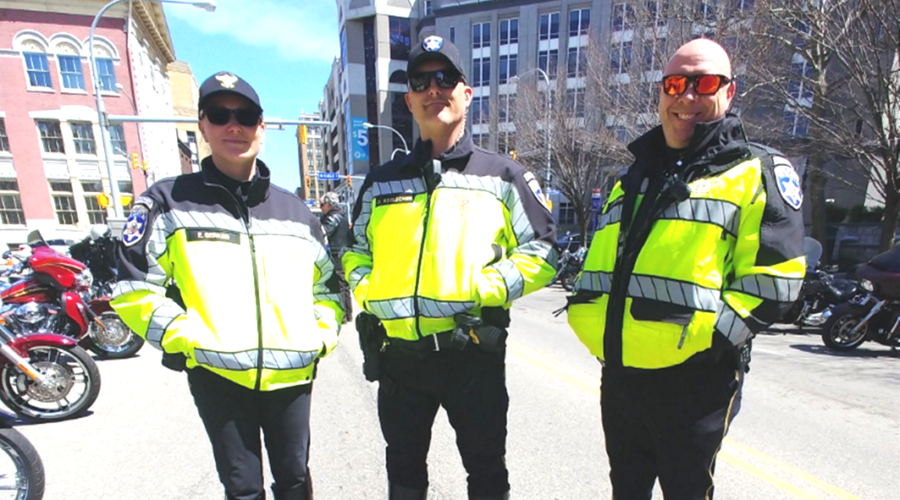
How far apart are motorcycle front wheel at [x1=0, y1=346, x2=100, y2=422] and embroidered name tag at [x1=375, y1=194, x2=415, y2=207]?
12.6ft

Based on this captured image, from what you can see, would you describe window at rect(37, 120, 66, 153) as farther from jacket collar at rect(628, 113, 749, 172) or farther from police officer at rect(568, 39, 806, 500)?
jacket collar at rect(628, 113, 749, 172)

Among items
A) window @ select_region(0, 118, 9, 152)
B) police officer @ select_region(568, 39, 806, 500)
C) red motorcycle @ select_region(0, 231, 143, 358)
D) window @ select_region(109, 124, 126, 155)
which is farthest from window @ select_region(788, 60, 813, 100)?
window @ select_region(0, 118, 9, 152)

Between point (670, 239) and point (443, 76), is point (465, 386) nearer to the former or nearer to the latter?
point (670, 239)

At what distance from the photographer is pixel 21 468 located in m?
2.43

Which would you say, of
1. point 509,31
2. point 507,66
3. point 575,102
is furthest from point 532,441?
point 509,31

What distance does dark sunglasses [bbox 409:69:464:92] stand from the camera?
72.3 inches

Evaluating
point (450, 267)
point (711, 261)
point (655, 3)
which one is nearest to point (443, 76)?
point (450, 267)

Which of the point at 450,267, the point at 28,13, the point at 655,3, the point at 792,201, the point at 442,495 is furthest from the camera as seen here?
the point at 28,13

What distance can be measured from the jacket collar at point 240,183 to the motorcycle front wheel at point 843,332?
7.92 meters

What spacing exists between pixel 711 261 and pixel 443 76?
133 cm

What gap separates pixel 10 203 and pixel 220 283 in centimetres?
3423

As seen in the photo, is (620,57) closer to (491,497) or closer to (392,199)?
(392,199)

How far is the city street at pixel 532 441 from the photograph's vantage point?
8.96 ft

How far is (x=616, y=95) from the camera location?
14.2m
